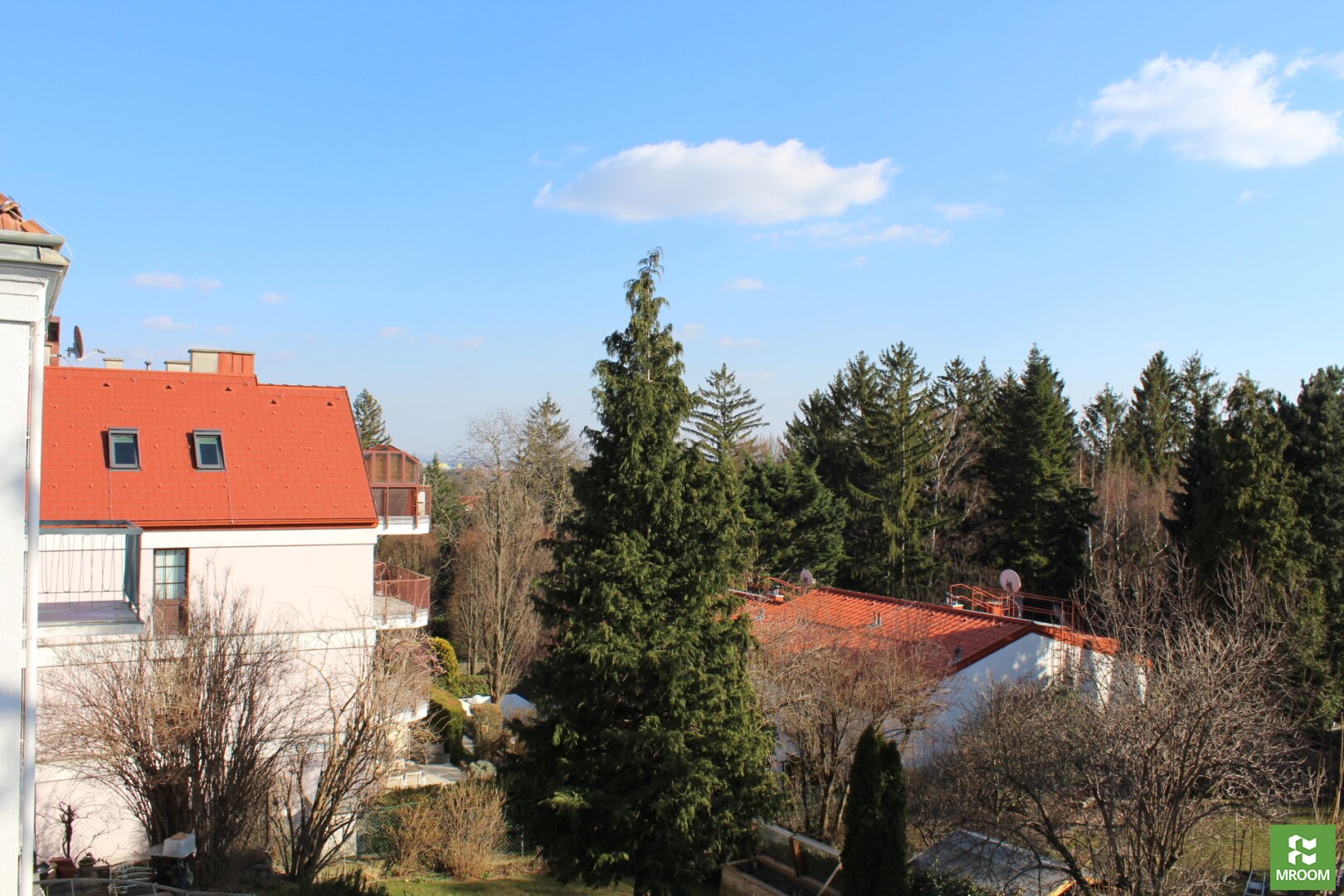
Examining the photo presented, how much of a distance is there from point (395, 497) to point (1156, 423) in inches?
1828

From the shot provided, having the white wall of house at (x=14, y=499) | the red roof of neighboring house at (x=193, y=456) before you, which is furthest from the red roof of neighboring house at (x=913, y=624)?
the white wall of house at (x=14, y=499)

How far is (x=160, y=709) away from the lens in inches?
475

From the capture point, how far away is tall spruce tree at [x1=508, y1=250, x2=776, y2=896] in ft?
39.1

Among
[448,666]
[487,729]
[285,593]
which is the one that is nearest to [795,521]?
[448,666]

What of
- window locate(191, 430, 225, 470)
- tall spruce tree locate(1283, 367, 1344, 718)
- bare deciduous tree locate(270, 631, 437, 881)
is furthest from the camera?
tall spruce tree locate(1283, 367, 1344, 718)

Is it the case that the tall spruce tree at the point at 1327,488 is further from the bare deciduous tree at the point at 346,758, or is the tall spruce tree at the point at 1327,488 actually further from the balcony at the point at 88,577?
the balcony at the point at 88,577

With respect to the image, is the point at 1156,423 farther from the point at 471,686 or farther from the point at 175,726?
the point at 175,726

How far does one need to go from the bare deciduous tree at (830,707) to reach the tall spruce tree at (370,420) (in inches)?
1948

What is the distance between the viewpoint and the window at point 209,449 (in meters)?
17.3

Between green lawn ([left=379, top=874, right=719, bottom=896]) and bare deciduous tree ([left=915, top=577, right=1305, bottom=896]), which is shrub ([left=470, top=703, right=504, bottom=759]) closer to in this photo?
green lawn ([left=379, top=874, right=719, bottom=896])

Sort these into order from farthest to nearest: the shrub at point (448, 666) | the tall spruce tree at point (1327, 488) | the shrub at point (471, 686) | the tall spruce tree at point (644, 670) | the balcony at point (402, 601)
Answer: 1. the shrub at point (471, 686)
2. the shrub at point (448, 666)
3. the tall spruce tree at point (1327, 488)
4. the balcony at point (402, 601)
5. the tall spruce tree at point (644, 670)

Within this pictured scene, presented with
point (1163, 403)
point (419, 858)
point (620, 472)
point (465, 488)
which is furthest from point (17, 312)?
point (1163, 403)

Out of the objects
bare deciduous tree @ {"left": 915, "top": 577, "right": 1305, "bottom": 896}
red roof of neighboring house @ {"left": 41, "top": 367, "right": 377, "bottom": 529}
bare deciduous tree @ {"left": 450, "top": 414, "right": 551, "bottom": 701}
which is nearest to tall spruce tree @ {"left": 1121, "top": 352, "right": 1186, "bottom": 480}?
bare deciduous tree @ {"left": 450, "top": 414, "right": 551, "bottom": 701}

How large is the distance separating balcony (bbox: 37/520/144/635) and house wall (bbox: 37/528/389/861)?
935 millimetres
